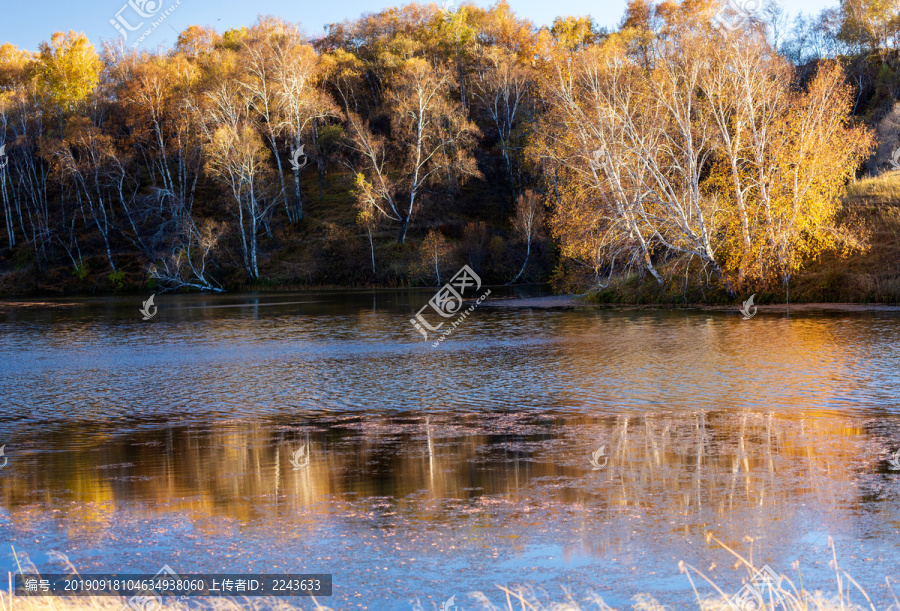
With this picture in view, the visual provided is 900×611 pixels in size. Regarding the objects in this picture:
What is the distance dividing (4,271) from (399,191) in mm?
33341

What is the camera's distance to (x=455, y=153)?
5766cm

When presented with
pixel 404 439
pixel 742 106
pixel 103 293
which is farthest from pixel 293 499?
pixel 103 293

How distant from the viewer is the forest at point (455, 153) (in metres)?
31.7
